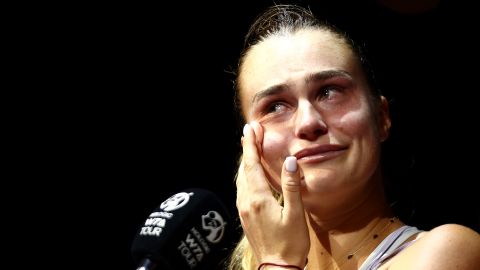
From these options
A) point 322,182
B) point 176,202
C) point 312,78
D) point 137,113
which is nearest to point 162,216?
point 176,202

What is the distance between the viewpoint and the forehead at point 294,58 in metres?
1.37

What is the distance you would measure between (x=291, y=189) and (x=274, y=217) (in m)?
0.06

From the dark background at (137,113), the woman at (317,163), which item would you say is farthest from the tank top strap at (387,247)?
the dark background at (137,113)

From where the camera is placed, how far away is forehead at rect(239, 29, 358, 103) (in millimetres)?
1366

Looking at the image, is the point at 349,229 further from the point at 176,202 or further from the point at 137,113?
the point at 137,113

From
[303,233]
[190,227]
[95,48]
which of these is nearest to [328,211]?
[303,233]

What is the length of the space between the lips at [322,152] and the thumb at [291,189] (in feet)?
0.18

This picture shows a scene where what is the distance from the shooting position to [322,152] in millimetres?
1273

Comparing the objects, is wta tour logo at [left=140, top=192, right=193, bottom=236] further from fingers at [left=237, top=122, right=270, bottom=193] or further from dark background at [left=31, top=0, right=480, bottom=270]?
dark background at [left=31, top=0, right=480, bottom=270]

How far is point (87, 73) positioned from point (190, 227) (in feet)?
4.45

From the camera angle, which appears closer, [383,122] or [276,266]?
[276,266]

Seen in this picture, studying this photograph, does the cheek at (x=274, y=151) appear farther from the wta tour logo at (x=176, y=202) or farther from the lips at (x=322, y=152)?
the wta tour logo at (x=176, y=202)

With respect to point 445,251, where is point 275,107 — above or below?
above

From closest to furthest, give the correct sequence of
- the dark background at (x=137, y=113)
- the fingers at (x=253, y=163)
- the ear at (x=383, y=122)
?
the fingers at (x=253, y=163) → the ear at (x=383, y=122) → the dark background at (x=137, y=113)
